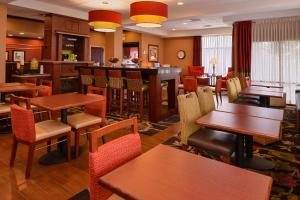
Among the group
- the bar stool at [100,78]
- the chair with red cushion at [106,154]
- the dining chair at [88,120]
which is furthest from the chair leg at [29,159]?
the bar stool at [100,78]

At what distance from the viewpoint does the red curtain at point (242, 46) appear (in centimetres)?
746

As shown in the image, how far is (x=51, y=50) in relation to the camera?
686cm

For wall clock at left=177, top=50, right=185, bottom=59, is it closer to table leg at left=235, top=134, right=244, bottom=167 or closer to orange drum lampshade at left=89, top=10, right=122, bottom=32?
orange drum lampshade at left=89, top=10, right=122, bottom=32

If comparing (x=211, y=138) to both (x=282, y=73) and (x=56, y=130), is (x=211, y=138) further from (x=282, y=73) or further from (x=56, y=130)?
(x=282, y=73)

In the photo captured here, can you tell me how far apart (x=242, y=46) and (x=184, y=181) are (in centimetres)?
758

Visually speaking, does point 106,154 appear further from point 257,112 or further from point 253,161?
point 253,161

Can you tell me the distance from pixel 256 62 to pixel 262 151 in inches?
202

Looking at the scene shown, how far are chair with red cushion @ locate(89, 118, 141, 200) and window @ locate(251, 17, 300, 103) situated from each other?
7272mm

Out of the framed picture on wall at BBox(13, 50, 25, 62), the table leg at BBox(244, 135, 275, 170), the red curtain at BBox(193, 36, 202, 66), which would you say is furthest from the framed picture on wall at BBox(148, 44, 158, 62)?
the table leg at BBox(244, 135, 275, 170)

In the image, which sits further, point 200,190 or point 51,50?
point 51,50

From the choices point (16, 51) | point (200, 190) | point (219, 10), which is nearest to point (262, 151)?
point (200, 190)

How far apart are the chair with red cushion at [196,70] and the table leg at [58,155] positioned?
8.31 meters

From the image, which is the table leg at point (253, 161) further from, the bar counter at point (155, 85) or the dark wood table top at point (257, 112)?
the bar counter at point (155, 85)

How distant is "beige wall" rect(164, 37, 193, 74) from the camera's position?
11.6m
